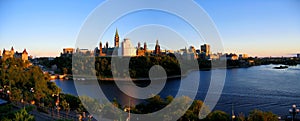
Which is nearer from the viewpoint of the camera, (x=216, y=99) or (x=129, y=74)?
(x=216, y=99)

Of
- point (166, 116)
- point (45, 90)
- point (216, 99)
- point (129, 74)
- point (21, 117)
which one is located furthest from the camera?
point (129, 74)

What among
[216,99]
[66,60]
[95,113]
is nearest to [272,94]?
[216,99]

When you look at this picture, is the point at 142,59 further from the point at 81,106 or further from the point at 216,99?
the point at 81,106

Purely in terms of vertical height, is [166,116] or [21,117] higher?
[21,117]

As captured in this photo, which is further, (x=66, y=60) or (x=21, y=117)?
(x=66, y=60)

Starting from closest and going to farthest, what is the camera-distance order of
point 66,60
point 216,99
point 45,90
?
point 45,90
point 216,99
point 66,60

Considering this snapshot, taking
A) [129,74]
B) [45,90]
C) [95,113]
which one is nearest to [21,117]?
[95,113]

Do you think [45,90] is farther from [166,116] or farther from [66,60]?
[66,60]

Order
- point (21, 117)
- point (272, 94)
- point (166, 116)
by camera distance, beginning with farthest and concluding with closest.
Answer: point (272, 94) < point (166, 116) < point (21, 117)

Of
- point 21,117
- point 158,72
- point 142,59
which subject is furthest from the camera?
point 142,59
